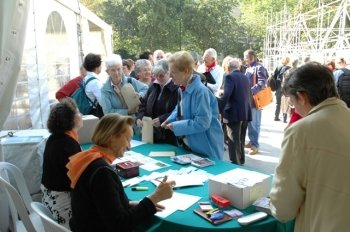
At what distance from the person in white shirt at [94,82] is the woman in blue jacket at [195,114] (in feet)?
4.13

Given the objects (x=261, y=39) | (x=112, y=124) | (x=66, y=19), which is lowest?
(x=112, y=124)

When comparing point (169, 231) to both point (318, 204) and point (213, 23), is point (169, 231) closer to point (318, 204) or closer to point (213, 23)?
point (318, 204)

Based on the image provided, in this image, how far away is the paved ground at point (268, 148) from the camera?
187 inches

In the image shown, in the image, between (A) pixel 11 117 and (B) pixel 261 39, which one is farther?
(B) pixel 261 39

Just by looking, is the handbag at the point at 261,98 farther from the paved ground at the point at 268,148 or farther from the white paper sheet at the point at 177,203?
the white paper sheet at the point at 177,203

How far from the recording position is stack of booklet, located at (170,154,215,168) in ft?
7.93

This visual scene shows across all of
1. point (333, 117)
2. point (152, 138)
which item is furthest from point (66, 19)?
point (333, 117)

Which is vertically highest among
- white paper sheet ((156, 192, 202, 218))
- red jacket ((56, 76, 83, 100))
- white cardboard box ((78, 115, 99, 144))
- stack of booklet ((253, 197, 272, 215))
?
red jacket ((56, 76, 83, 100))

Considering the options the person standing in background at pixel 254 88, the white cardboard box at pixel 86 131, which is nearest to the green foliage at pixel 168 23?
the person standing in background at pixel 254 88

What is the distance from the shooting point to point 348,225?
1287 millimetres

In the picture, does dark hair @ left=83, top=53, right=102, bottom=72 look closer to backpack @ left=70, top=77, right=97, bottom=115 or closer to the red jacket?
backpack @ left=70, top=77, right=97, bottom=115

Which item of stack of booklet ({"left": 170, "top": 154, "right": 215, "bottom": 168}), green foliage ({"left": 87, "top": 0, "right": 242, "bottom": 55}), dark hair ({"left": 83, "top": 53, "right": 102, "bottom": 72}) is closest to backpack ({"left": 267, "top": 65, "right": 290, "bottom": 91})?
dark hair ({"left": 83, "top": 53, "right": 102, "bottom": 72})

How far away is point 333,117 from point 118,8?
20938 millimetres

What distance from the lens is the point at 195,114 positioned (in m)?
2.67
